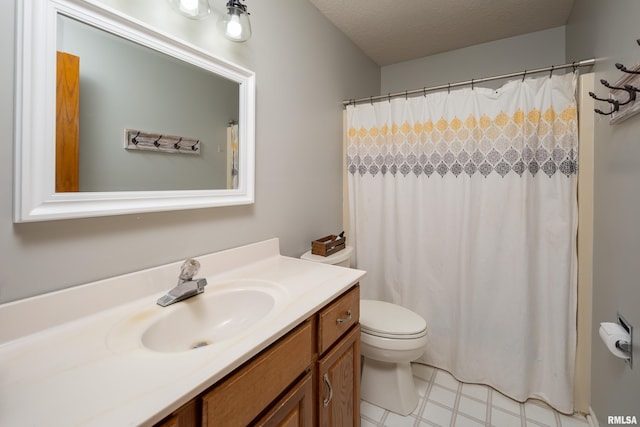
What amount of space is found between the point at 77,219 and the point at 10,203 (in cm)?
14

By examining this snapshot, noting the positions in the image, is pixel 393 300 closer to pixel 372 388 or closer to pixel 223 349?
pixel 372 388

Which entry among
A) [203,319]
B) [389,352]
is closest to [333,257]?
[389,352]

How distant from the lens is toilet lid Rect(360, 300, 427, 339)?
145 cm

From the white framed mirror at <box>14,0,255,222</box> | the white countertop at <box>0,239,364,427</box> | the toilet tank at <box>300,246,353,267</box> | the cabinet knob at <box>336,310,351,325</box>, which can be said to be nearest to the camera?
the white countertop at <box>0,239,364,427</box>

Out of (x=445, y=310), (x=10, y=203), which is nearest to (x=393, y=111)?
(x=445, y=310)

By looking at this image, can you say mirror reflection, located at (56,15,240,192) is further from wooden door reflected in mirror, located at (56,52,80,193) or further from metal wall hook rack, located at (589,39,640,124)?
metal wall hook rack, located at (589,39,640,124)

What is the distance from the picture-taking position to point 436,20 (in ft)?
6.27

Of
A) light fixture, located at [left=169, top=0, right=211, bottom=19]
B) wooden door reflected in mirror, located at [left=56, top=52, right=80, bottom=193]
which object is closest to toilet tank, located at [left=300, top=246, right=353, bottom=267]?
wooden door reflected in mirror, located at [left=56, top=52, right=80, bottom=193]

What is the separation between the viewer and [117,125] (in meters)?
0.90

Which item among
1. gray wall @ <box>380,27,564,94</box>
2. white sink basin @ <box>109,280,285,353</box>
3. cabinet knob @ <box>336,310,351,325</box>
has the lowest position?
cabinet knob @ <box>336,310,351,325</box>

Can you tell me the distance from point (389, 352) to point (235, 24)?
1.67 meters

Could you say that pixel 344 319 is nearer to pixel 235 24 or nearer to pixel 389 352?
pixel 389 352

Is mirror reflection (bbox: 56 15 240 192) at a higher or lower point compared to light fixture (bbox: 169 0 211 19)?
lower

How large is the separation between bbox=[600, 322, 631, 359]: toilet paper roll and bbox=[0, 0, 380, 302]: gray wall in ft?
4.47
